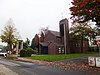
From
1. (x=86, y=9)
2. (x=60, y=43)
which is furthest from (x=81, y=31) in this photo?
(x=86, y=9)

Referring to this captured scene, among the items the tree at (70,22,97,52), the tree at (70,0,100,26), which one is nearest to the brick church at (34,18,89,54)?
the tree at (70,22,97,52)

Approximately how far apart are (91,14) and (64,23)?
42028 millimetres

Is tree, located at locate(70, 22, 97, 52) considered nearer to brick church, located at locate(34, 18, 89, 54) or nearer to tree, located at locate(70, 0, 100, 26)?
brick church, located at locate(34, 18, 89, 54)

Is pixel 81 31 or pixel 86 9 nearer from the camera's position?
pixel 86 9

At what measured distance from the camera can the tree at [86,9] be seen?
27719 millimetres

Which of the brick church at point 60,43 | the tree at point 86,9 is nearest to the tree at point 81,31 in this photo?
the brick church at point 60,43

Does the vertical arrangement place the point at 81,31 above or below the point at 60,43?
above

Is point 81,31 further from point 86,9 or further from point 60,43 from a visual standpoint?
point 86,9

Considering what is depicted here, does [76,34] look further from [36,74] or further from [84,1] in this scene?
[36,74]

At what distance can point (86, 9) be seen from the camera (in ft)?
97.3

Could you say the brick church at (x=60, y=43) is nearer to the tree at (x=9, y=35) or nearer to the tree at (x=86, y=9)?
the tree at (x=9, y=35)

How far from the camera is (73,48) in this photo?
256 feet

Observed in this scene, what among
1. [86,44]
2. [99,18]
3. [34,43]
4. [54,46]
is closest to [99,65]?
[99,18]

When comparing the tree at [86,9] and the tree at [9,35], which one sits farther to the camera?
the tree at [9,35]
